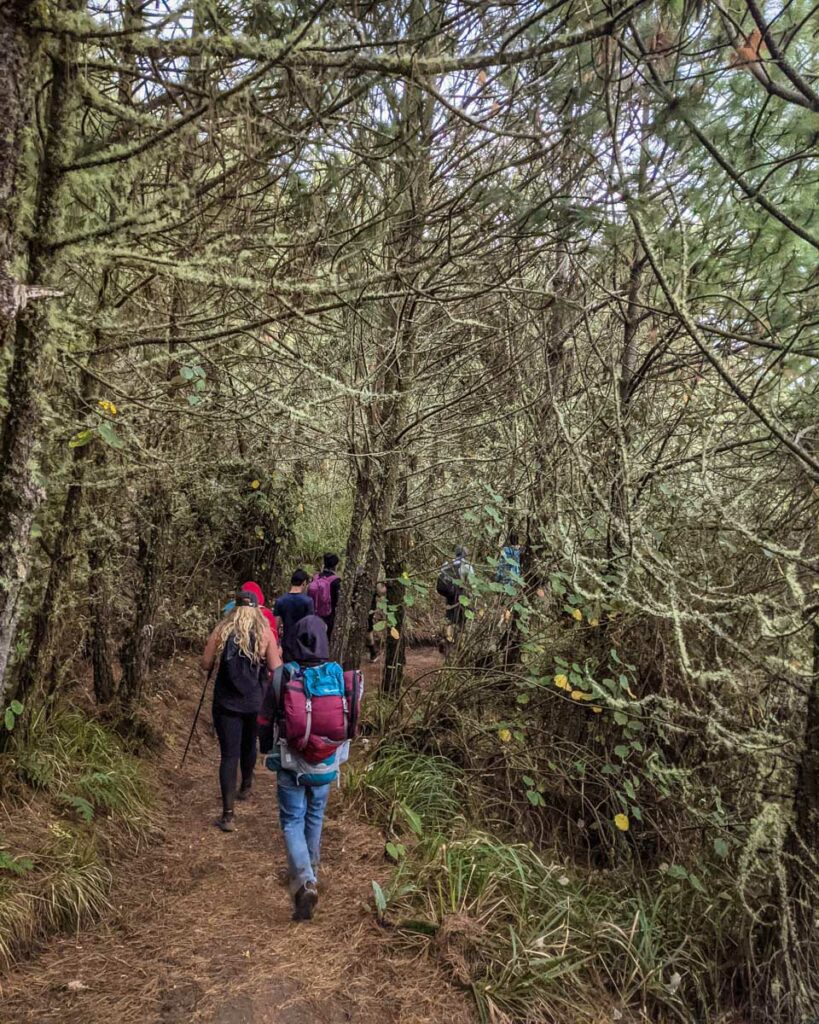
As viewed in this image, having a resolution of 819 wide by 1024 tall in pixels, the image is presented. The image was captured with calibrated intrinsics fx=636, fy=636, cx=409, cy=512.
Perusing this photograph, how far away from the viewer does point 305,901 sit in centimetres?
390

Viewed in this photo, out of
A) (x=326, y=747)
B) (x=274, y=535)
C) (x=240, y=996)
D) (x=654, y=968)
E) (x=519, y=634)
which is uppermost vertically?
(x=274, y=535)

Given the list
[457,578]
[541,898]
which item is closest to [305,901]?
[541,898]

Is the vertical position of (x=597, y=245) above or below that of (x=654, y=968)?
above

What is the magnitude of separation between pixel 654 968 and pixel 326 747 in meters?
2.39

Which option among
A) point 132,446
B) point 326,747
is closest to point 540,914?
point 326,747

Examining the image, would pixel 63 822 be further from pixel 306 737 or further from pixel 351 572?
pixel 351 572

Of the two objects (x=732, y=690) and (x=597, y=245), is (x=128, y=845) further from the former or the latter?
(x=597, y=245)

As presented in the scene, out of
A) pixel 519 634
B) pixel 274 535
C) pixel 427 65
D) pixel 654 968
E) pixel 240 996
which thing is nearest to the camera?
pixel 427 65

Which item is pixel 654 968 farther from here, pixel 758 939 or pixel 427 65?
pixel 427 65

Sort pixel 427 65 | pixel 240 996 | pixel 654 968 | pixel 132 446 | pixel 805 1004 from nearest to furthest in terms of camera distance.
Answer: pixel 427 65
pixel 240 996
pixel 805 1004
pixel 654 968
pixel 132 446

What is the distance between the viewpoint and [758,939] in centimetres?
386

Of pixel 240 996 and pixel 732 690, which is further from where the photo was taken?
pixel 732 690

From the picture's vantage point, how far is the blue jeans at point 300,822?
3941mm

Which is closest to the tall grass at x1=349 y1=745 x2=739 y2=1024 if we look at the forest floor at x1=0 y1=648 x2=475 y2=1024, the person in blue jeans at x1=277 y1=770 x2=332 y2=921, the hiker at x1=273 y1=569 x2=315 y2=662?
the forest floor at x1=0 y1=648 x2=475 y2=1024
